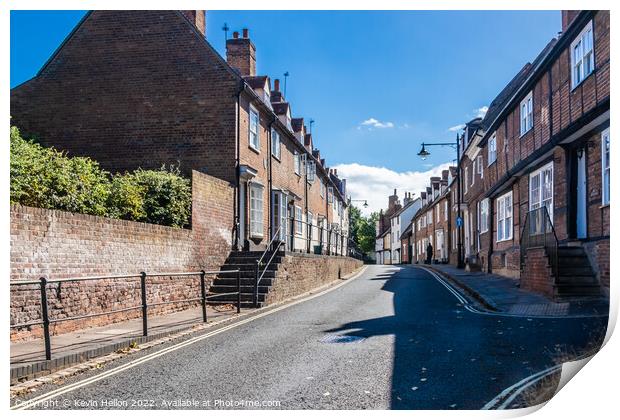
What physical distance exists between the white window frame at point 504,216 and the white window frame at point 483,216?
1161mm

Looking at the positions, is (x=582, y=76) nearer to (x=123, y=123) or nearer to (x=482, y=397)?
(x=482, y=397)

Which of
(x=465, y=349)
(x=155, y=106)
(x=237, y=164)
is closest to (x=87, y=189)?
(x=155, y=106)

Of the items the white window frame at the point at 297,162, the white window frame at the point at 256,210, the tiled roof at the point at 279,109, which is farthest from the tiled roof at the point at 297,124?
the white window frame at the point at 256,210

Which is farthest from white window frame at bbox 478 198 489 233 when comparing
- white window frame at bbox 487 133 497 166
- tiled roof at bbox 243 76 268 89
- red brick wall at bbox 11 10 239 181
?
red brick wall at bbox 11 10 239 181

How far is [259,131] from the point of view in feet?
52.5

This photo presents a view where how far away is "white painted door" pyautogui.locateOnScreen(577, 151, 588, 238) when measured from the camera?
345 inches

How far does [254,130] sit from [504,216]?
23.8 feet

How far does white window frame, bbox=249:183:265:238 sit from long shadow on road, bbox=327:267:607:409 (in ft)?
23.8

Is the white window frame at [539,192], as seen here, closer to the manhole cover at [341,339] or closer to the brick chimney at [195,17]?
the manhole cover at [341,339]

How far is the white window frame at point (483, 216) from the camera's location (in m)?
17.0

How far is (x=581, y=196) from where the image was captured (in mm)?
9094

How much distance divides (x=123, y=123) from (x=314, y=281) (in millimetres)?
6519
